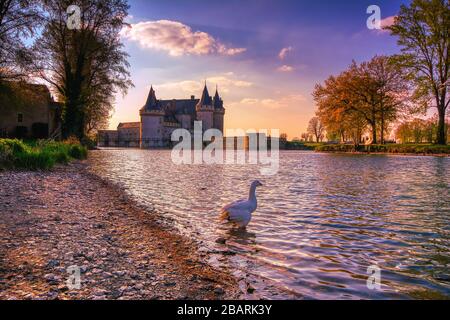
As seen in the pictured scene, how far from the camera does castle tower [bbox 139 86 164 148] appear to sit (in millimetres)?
95625

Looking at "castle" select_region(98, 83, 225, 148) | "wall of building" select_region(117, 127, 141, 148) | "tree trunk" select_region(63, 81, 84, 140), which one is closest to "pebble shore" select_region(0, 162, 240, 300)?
"tree trunk" select_region(63, 81, 84, 140)

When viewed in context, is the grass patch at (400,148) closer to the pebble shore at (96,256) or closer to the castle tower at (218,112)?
the pebble shore at (96,256)

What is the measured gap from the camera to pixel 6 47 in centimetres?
2864

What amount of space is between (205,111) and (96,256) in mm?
99244

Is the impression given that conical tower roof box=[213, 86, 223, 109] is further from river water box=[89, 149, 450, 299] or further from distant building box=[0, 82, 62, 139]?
river water box=[89, 149, 450, 299]

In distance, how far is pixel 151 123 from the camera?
96000 mm

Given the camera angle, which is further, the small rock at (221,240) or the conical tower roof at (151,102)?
the conical tower roof at (151,102)

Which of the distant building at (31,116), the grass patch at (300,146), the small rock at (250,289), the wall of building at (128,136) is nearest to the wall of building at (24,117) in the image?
the distant building at (31,116)

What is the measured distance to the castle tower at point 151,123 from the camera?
314ft

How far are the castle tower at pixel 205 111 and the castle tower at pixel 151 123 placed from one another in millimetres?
11779

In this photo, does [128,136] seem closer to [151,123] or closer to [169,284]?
[151,123]

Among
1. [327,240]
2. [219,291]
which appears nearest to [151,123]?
[327,240]
